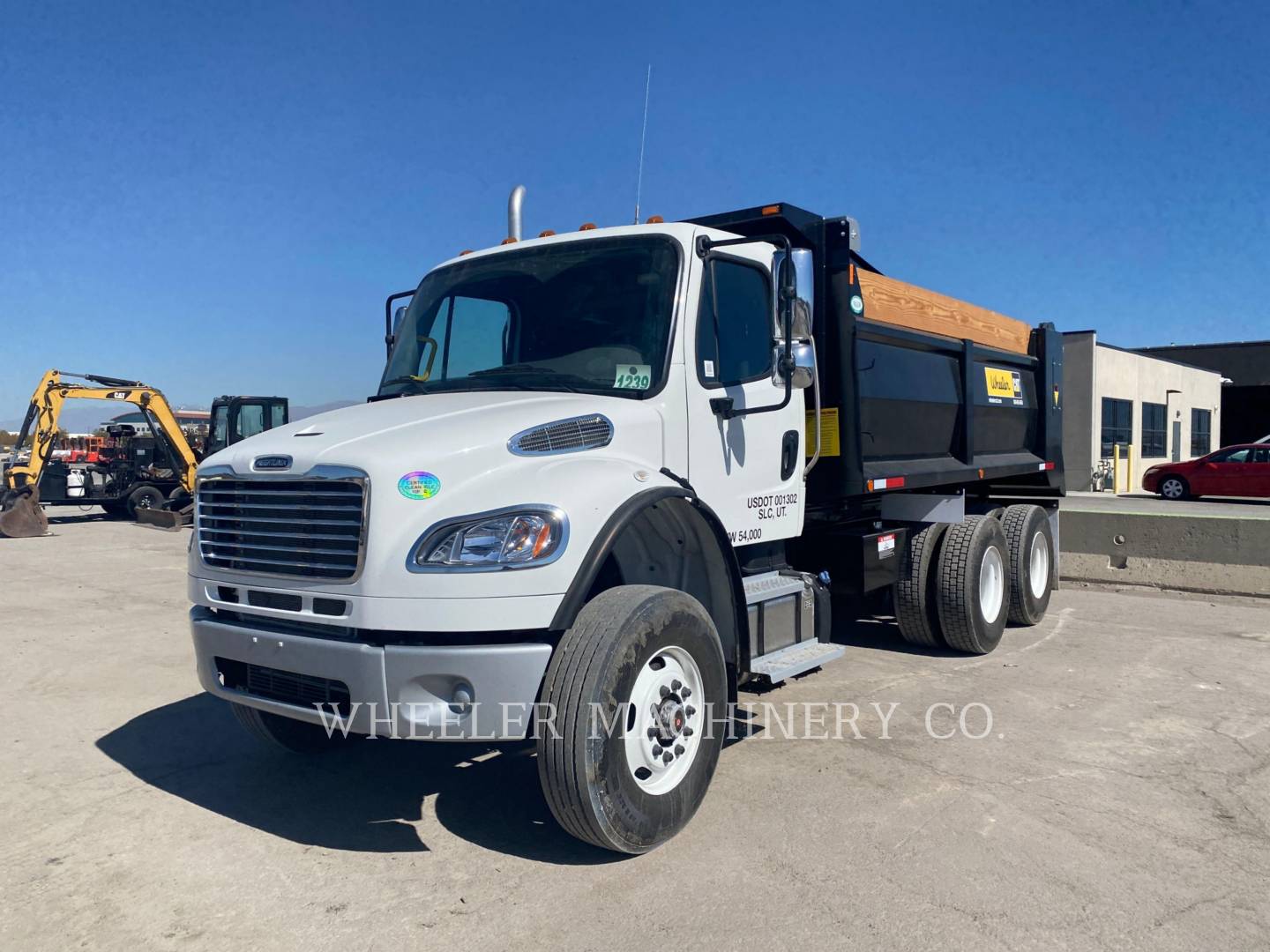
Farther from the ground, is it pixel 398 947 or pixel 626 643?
pixel 626 643

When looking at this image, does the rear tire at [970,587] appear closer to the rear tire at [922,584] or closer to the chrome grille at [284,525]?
the rear tire at [922,584]

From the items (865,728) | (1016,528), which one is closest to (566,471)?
(865,728)

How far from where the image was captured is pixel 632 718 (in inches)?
154

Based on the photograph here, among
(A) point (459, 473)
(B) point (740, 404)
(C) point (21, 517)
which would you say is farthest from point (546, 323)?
(C) point (21, 517)

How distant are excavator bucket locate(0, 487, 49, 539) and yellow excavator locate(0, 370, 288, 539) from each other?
0.05 feet

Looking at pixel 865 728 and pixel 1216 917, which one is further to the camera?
pixel 865 728

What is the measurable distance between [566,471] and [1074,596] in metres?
8.39

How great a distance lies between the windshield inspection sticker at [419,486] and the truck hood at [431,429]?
0.18 ft

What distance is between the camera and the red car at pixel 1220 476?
2402 cm

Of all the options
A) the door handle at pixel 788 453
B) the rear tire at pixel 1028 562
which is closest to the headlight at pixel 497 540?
the door handle at pixel 788 453

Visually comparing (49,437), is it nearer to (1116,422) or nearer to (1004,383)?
(1004,383)

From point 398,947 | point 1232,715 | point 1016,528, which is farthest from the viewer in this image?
point 1016,528

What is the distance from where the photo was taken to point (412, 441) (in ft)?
12.6

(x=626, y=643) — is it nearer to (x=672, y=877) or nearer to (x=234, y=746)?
(x=672, y=877)
